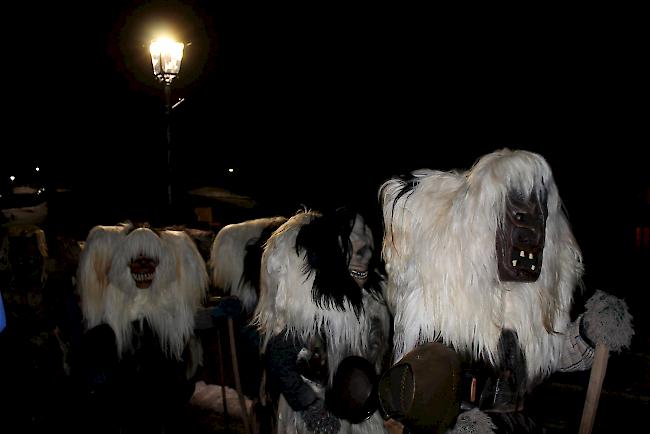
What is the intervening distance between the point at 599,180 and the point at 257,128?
1266 cm

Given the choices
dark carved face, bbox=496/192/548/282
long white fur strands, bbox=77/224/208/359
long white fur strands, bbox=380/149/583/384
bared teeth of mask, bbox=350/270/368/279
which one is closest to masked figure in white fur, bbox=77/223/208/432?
long white fur strands, bbox=77/224/208/359

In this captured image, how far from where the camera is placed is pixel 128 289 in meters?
4.43

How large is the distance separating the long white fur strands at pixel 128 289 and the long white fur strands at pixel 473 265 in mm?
2514

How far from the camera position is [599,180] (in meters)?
9.87

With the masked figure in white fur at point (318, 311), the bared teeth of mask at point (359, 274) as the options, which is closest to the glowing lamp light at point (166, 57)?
the masked figure in white fur at point (318, 311)

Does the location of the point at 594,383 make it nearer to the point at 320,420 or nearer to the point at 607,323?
the point at 607,323

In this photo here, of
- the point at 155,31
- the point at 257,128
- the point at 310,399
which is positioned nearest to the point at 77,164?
the point at 257,128

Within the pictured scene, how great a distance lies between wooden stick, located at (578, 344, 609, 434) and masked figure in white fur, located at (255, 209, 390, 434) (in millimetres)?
1208

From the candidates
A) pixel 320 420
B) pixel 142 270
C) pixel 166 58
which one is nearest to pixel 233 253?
pixel 142 270

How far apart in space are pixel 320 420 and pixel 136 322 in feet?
6.18

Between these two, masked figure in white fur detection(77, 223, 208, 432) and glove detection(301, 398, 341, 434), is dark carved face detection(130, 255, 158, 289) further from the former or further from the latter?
glove detection(301, 398, 341, 434)

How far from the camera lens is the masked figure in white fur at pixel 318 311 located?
335 centimetres

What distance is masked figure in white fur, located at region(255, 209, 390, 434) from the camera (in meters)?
3.35

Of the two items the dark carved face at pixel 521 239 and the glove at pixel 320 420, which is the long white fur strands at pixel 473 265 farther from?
the glove at pixel 320 420
